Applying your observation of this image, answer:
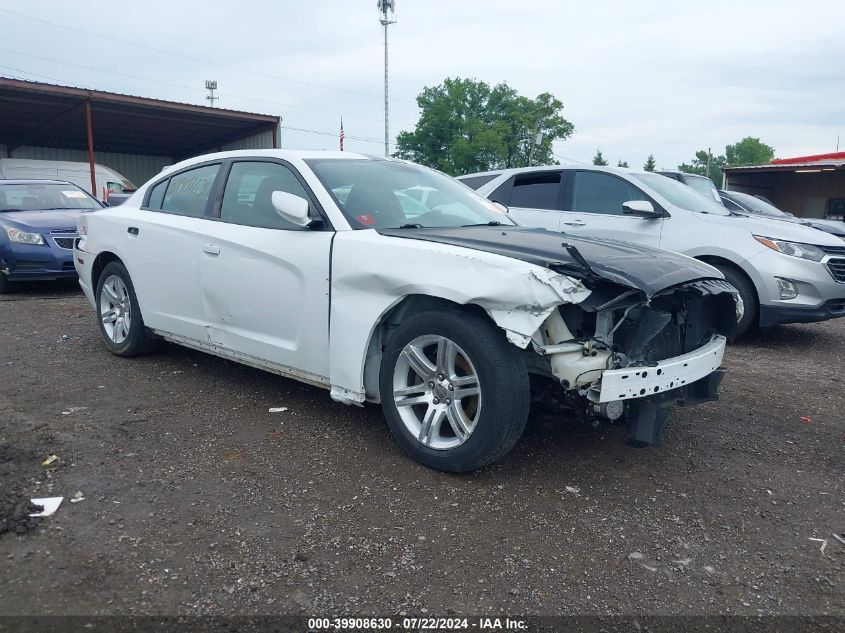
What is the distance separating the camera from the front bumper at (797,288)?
6219mm

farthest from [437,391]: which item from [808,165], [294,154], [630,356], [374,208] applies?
[808,165]

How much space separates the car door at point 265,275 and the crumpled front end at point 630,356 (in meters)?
1.31

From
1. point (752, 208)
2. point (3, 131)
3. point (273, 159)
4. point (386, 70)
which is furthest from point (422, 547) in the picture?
point (386, 70)

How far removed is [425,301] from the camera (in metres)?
3.48

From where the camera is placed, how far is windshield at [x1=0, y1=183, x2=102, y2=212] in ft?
31.2

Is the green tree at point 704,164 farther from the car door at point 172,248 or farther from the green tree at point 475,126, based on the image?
the car door at point 172,248

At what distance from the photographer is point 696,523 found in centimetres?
300

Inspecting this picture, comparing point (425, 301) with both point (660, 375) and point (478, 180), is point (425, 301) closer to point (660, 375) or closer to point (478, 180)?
point (660, 375)

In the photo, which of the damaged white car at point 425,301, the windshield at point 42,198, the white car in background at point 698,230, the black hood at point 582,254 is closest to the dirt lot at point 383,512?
the damaged white car at point 425,301

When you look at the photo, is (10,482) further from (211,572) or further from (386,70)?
(386,70)

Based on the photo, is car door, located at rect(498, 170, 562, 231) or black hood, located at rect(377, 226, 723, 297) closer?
black hood, located at rect(377, 226, 723, 297)

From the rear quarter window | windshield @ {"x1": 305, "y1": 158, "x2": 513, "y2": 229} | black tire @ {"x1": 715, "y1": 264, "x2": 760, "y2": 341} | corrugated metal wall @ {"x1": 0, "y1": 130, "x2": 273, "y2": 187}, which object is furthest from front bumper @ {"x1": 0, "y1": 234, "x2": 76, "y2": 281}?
corrugated metal wall @ {"x1": 0, "y1": 130, "x2": 273, "y2": 187}

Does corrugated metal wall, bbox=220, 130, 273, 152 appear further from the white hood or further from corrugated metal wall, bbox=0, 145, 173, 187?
the white hood

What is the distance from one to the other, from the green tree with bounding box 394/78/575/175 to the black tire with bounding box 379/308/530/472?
174ft
